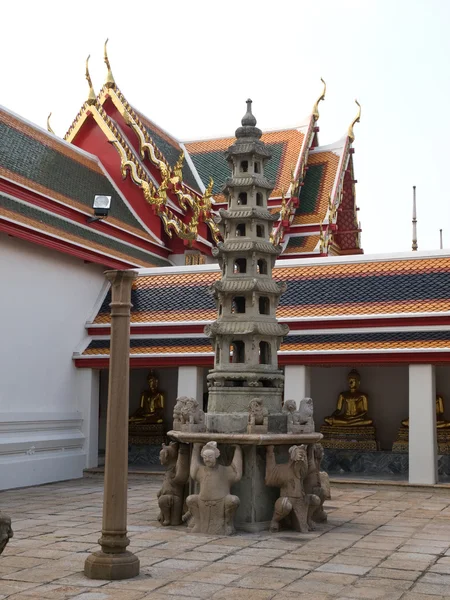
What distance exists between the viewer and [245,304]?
9492 millimetres

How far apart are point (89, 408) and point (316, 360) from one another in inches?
157

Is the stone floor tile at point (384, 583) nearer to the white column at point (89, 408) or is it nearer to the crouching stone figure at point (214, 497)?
the crouching stone figure at point (214, 497)

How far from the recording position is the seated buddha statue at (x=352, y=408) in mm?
15016

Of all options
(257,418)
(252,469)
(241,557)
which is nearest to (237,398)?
(257,418)

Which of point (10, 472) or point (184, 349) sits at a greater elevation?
point (184, 349)

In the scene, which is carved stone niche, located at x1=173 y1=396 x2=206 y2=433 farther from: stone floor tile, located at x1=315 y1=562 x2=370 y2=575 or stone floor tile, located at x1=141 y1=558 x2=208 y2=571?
stone floor tile, located at x1=315 y1=562 x2=370 y2=575

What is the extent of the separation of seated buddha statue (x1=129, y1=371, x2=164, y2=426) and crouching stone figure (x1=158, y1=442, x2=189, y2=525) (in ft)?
23.4

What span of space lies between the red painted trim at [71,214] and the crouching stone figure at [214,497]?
20.9 ft

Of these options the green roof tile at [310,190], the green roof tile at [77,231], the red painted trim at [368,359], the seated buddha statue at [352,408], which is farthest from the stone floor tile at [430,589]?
the green roof tile at [310,190]

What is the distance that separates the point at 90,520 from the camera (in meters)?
8.92

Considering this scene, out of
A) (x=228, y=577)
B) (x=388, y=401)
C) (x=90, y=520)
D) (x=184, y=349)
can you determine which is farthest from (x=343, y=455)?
(x=228, y=577)

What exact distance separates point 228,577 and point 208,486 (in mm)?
2053

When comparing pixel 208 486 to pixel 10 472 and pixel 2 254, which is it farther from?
pixel 2 254

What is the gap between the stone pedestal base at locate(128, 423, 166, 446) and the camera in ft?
52.0
